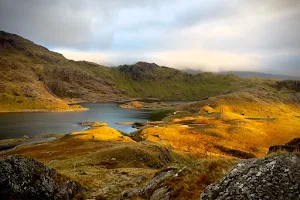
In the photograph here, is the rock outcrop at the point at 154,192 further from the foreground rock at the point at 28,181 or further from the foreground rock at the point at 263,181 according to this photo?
the foreground rock at the point at 28,181

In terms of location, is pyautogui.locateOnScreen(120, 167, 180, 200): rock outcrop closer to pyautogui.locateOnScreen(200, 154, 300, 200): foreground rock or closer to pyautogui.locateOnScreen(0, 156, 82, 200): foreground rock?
pyautogui.locateOnScreen(200, 154, 300, 200): foreground rock

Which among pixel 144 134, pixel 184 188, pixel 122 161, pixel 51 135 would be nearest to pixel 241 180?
pixel 184 188

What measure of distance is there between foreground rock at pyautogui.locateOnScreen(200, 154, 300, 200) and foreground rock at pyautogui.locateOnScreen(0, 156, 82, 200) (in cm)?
1153

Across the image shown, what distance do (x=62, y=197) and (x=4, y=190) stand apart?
163 inches

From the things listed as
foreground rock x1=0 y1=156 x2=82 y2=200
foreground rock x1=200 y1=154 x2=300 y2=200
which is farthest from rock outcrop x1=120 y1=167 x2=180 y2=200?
foreground rock x1=0 y1=156 x2=82 y2=200

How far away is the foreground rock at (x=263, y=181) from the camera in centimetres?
984

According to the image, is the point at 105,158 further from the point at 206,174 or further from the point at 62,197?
the point at 206,174

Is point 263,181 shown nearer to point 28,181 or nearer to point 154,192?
point 154,192

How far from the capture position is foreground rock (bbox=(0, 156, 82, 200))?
53.3 ft

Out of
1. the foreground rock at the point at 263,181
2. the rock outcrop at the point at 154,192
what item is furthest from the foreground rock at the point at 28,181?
the foreground rock at the point at 263,181

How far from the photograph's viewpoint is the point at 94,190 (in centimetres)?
2366

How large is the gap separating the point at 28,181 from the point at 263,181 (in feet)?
47.5

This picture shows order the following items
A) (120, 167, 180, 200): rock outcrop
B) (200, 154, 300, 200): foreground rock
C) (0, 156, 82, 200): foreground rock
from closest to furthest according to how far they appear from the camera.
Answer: (200, 154, 300, 200): foreground rock, (120, 167, 180, 200): rock outcrop, (0, 156, 82, 200): foreground rock

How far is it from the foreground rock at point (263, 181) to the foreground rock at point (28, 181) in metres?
11.5
